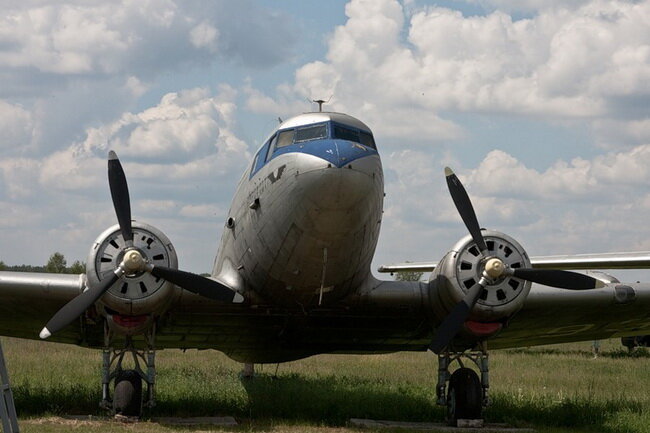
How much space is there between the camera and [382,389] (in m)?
21.2

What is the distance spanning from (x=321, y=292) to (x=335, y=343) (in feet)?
10.3

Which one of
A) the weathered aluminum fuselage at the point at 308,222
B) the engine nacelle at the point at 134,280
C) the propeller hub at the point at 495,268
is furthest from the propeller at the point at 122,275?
the propeller hub at the point at 495,268

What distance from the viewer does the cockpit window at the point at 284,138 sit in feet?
43.5

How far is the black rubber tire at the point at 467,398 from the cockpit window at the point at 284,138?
4.69 meters

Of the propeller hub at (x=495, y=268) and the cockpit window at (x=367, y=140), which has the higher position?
the cockpit window at (x=367, y=140)

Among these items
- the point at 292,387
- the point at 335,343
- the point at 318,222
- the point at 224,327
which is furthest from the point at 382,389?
the point at 318,222

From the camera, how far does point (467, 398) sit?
14.4m

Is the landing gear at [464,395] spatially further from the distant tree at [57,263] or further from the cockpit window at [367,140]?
the distant tree at [57,263]

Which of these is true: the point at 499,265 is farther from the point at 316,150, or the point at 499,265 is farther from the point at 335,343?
the point at 335,343

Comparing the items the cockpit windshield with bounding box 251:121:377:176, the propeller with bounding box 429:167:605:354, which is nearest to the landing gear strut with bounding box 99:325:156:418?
the cockpit windshield with bounding box 251:121:377:176

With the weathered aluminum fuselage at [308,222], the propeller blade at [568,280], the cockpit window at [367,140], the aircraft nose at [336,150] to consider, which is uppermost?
the cockpit window at [367,140]

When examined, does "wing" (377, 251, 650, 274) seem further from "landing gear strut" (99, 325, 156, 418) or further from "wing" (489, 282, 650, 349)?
"landing gear strut" (99, 325, 156, 418)

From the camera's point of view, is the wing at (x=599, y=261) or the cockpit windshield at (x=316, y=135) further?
the wing at (x=599, y=261)

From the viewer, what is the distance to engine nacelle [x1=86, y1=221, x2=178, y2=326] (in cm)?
1317
